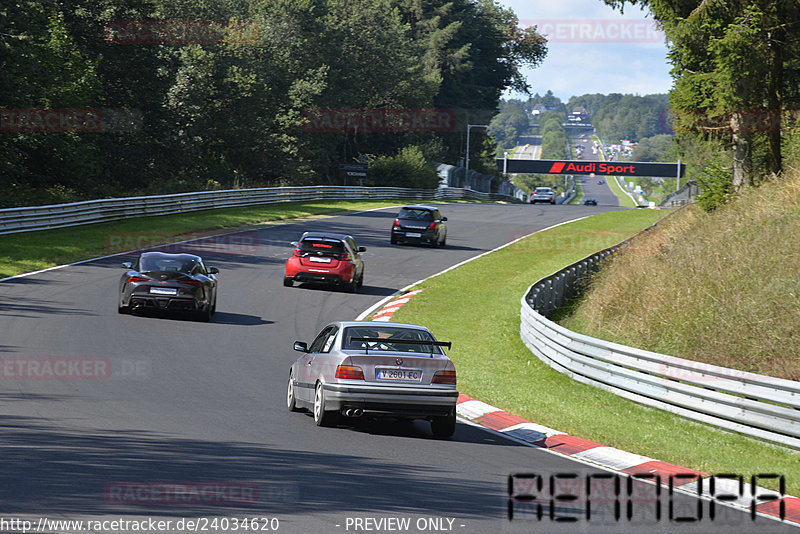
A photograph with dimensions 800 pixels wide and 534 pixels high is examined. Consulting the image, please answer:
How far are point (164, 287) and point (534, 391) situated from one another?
8558 millimetres

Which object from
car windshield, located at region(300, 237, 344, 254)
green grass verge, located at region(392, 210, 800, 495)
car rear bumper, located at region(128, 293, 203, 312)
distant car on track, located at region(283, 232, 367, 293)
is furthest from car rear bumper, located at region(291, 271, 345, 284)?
car rear bumper, located at region(128, 293, 203, 312)

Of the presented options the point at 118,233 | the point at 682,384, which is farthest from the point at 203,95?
the point at 682,384

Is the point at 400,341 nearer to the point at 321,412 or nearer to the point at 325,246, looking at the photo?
the point at 321,412

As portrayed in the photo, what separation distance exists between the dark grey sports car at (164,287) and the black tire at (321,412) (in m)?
9.12

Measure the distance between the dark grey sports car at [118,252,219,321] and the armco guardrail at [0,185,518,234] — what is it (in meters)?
12.9

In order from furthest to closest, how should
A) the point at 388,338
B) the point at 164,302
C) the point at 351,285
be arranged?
the point at 351,285 → the point at 164,302 → the point at 388,338

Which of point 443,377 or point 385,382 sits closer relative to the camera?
point 385,382

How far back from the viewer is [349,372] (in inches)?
446

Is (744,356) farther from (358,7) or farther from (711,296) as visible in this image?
(358,7)

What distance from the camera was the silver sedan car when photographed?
11219 mm

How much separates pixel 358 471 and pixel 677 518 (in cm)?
290

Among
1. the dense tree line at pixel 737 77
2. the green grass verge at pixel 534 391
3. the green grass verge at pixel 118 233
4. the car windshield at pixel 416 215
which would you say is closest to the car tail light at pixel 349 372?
the green grass verge at pixel 534 391

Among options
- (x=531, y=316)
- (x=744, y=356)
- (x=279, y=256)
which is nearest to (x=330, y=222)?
(x=279, y=256)

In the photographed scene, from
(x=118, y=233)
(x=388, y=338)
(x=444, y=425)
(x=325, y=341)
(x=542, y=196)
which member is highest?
(x=388, y=338)
